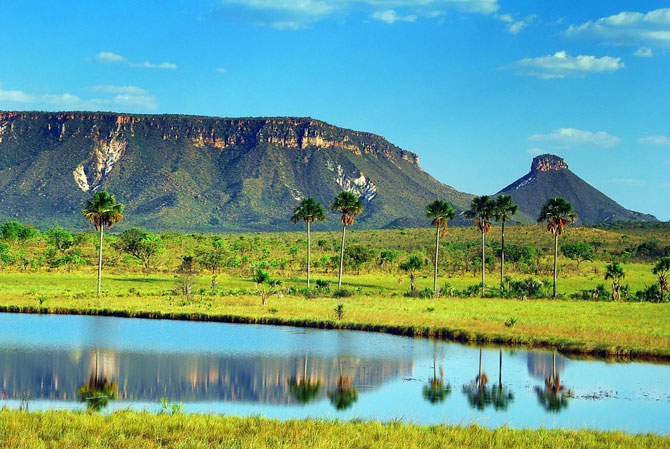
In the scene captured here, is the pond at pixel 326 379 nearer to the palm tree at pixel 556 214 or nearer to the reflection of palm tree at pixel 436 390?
the reflection of palm tree at pixel 436 390

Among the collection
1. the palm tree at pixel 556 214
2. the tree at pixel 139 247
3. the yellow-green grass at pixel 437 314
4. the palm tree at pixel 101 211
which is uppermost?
the palm tree at pixel 556 214

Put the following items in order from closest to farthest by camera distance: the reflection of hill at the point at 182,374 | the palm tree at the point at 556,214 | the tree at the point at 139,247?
the reflection of hill at the point at 182,374 → the palm tree at the point at 556,214 → the tree at the point at 139,247

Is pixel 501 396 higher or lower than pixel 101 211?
lower

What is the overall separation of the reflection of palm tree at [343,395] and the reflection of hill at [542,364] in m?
8.76

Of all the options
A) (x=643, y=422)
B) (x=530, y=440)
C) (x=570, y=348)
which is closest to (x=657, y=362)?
(x=570, y=348)

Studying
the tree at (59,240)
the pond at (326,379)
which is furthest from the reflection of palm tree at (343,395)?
the tree at (59,240)

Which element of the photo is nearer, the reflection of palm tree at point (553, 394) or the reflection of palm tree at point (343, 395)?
the reflection of palm tree at point (343, 395)

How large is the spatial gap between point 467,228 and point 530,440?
148951 millimetres

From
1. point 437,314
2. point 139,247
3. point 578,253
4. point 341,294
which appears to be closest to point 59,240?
point 139,247

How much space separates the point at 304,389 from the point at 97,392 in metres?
7.87

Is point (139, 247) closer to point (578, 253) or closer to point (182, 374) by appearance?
point (578, 253)

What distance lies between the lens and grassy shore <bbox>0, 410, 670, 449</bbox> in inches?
749

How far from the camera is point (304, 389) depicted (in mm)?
30000

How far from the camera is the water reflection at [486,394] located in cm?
2800
